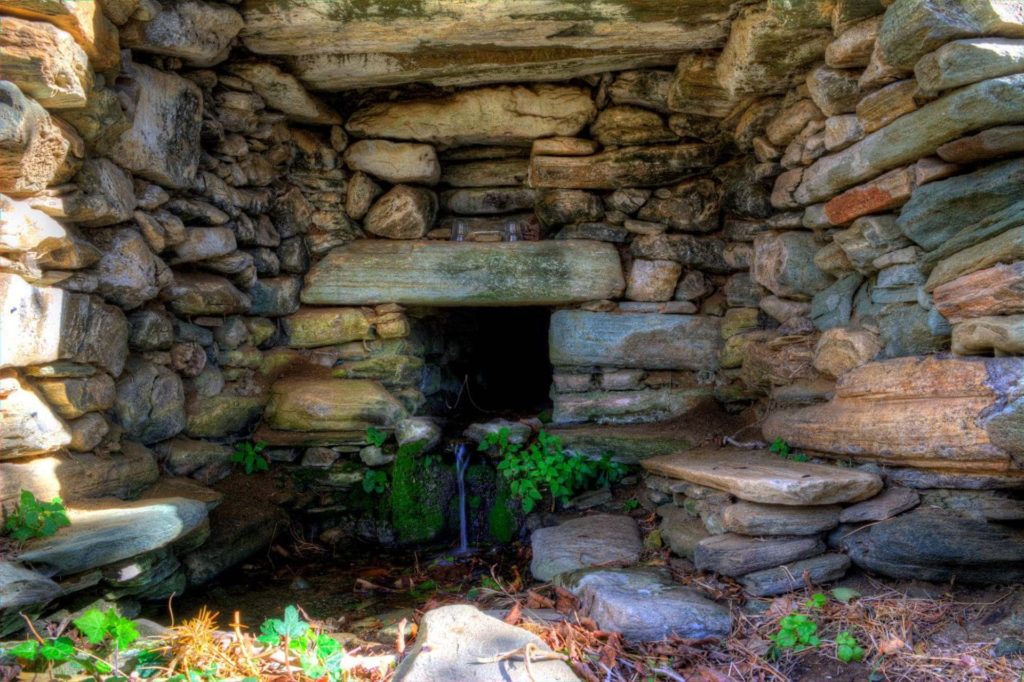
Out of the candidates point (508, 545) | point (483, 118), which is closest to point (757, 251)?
point (483, 118)

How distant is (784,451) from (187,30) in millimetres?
3663

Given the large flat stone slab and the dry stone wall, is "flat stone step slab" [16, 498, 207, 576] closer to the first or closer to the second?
the dry stone wall

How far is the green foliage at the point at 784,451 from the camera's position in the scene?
12.8 ft

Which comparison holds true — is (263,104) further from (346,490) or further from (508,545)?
(508,545)

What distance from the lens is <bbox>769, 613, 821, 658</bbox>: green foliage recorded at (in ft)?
9.51

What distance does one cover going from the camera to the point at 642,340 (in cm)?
519

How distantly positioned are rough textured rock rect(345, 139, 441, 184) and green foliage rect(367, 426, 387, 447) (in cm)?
168

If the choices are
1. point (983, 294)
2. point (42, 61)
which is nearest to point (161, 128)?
point (42, 61)

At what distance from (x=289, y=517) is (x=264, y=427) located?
0.60 meters

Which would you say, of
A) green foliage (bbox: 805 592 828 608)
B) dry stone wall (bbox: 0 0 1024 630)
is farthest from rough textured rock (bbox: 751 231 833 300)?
green foliage (bbox: 805 592 828 608)

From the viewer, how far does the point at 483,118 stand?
4.95 m

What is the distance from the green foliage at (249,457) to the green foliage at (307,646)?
195 cm

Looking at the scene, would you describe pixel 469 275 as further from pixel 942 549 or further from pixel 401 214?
pixel 942 549

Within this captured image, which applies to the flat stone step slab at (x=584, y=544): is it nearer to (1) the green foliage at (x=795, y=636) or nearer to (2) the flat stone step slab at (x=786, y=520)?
(2) the flat stone step slab at (x=786, y=520)
